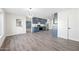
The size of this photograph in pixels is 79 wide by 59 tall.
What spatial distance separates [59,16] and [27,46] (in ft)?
4.26

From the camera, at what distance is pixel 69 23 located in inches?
102

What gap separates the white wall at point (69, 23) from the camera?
249cm

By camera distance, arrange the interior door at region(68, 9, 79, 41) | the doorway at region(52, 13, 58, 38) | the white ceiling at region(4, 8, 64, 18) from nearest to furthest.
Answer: the white ceiling at region(4, 8, 64, 18) < the interior door at region(68, 9, 79, 41) < the doorway at region(52, 13, 58, 38)

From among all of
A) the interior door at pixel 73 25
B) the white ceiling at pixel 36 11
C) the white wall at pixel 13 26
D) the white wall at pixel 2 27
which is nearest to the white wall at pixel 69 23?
the interior door at pixel 73 25

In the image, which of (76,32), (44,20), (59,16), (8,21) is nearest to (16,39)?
(8,21)

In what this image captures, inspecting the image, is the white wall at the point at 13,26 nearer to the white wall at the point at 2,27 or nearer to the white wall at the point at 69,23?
the white wall at the point at 2,27

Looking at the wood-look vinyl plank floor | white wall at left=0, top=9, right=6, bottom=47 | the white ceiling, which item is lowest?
the wood-look vinyl plank floor

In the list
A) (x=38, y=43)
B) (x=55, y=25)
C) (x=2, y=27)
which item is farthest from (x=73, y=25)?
(x=2, y=27)

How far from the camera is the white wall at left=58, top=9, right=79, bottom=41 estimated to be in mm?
2493

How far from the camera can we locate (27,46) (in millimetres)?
2477

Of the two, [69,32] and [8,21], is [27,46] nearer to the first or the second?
[8,21]

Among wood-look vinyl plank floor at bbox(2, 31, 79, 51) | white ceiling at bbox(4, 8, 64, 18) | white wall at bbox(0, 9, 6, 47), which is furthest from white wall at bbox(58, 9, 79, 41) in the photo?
white wall at bbox(0, 9, 6, 47)

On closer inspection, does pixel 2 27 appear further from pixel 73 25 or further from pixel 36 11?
A: pixel 73 25

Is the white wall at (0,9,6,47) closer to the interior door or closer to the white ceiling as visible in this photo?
the white ceiling
